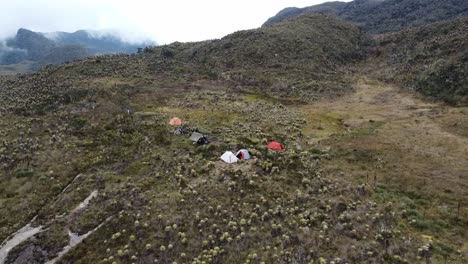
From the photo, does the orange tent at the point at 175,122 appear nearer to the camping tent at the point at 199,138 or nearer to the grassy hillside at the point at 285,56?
the camping tent at the point at 199,138

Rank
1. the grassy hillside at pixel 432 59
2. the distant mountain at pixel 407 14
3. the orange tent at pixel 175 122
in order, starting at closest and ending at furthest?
the orange tent at pixel 175 122 → the grassy hillside at pixel 432 59 → the distant mountain at pixel 407 14

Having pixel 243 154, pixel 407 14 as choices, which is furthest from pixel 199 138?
pixel 407 14

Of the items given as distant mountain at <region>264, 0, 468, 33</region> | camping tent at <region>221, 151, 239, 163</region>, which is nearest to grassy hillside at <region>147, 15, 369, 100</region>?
camping tent at <region>221, 151, 239, 163</region>

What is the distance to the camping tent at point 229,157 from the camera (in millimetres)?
39306

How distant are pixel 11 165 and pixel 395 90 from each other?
66.3 metres

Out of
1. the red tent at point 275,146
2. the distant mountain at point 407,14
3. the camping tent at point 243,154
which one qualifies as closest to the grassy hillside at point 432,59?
the red tent at point 275,146

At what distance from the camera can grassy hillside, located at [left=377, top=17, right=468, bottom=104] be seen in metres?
67.8

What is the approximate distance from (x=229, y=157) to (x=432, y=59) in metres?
64.6

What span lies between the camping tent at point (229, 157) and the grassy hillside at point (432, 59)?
43.0m

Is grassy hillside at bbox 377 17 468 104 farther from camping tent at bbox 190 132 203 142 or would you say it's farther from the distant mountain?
the distant mountain

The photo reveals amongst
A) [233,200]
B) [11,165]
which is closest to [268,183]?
[233,200]

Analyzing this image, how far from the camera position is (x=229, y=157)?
130ft

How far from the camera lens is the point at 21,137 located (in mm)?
47375

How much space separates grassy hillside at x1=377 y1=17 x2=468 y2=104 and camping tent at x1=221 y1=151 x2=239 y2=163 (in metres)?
43.0
